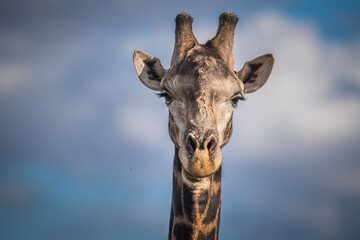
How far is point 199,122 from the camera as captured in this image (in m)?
6.88

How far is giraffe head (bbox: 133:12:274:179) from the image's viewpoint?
6.72 metres

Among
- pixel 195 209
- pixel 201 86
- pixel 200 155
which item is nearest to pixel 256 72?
pixel 201 86

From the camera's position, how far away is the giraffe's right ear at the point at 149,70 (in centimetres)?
982

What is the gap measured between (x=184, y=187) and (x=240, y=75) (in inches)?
133

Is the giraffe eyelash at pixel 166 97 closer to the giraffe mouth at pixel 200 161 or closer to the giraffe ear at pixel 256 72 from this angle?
the giraffe mouth at pixel 200 161

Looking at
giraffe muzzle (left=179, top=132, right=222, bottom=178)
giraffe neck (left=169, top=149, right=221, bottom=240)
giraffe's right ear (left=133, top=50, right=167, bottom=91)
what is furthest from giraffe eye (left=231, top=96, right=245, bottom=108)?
giraffe's right ear (left=133, top=50, right=167, bottom=91)

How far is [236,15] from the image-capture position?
10.4 meters

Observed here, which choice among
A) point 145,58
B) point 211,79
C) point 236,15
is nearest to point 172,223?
point 211,79

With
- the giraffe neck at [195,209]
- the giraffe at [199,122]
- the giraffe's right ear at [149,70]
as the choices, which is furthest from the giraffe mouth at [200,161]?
the giraffe's right ear at [149,70]

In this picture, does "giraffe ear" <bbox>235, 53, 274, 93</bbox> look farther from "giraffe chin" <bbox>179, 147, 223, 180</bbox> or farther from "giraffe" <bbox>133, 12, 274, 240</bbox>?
"giraffe chin" <bbox>179, 147, 223, 180</bbox>

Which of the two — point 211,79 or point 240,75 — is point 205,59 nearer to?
point 211,79

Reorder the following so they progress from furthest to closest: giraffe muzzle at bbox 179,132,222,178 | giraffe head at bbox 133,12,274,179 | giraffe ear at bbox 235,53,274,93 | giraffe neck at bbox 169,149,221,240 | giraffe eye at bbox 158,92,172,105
Answer: giraffe ear at bbox 235,53,274,93 → giraffe eye at bbox 158,92,172,105 → giraffe neck at bbox 169,149,221,240 → giraffe head at bbox 133,12,274,179 → giraffe muzzle at bbox 179,132,222,178

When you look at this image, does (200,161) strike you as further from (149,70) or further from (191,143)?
(149,70)

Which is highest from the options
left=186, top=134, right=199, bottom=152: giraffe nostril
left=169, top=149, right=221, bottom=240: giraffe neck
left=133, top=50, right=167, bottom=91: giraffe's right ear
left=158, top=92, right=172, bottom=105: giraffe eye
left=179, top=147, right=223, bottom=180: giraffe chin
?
left=133, top=50, right=167, bottom=91: giraffe's right ear
